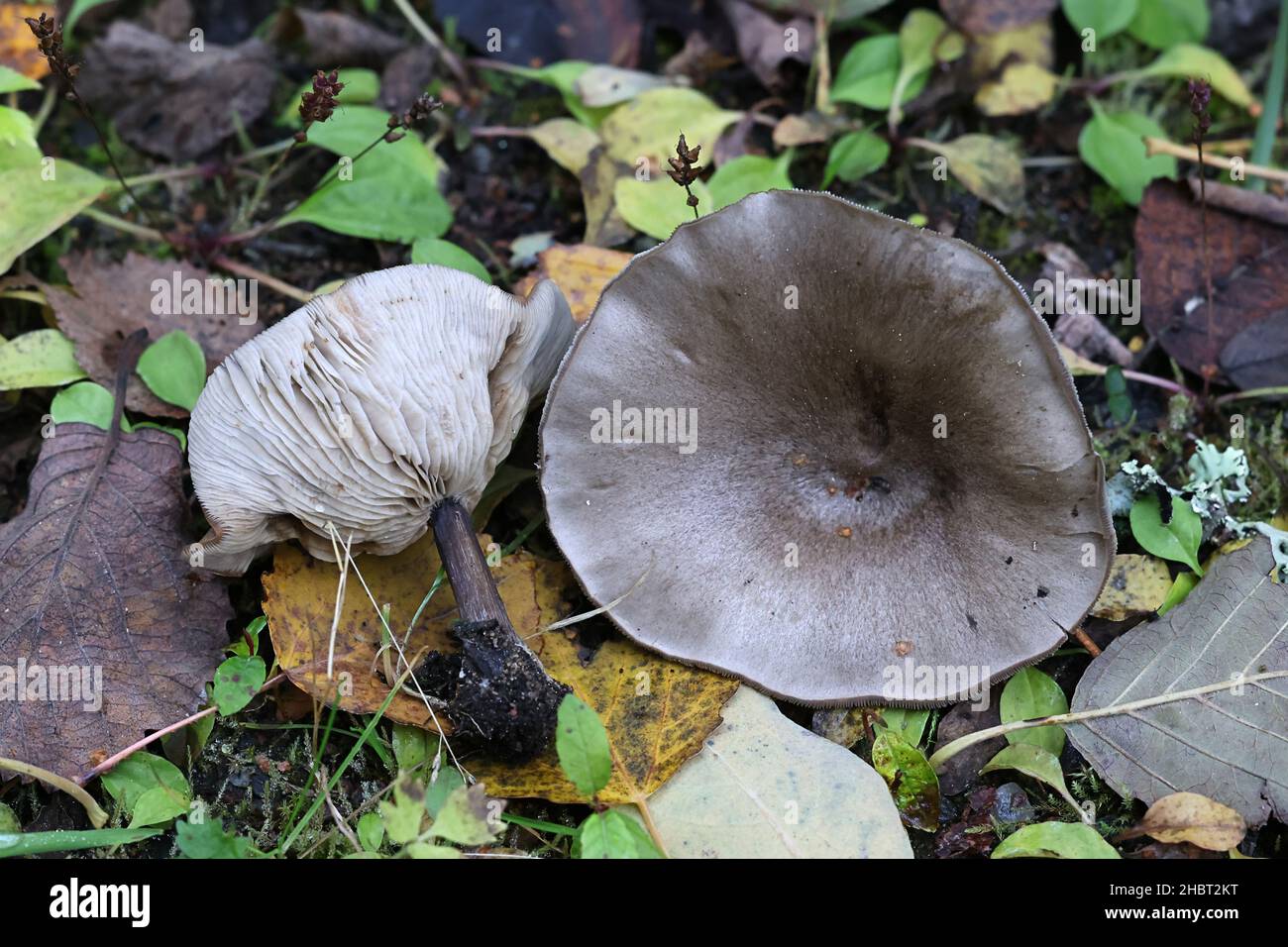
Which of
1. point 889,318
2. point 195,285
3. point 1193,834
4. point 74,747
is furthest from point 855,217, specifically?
point 74,747

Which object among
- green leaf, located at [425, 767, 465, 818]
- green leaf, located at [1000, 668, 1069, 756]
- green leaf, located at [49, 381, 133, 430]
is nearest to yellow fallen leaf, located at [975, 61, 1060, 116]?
green leaf, located at [1000, 668, 1069, 756]

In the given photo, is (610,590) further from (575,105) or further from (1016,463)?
(575,105)

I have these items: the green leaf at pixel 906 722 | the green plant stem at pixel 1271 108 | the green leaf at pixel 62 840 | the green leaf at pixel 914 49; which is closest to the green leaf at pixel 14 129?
the green leaf at pixel 62 840

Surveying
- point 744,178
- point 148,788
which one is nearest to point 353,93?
point 744,178

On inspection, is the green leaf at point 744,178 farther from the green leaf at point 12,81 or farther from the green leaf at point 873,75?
the green leaf at point 12,81

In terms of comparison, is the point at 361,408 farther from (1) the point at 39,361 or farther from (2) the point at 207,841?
(1) the point at 39,361

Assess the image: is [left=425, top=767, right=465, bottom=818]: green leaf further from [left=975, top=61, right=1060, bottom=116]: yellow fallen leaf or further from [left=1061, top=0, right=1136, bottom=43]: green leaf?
[left=1061, top=0, right=1136, bottom=43]: green leaf
